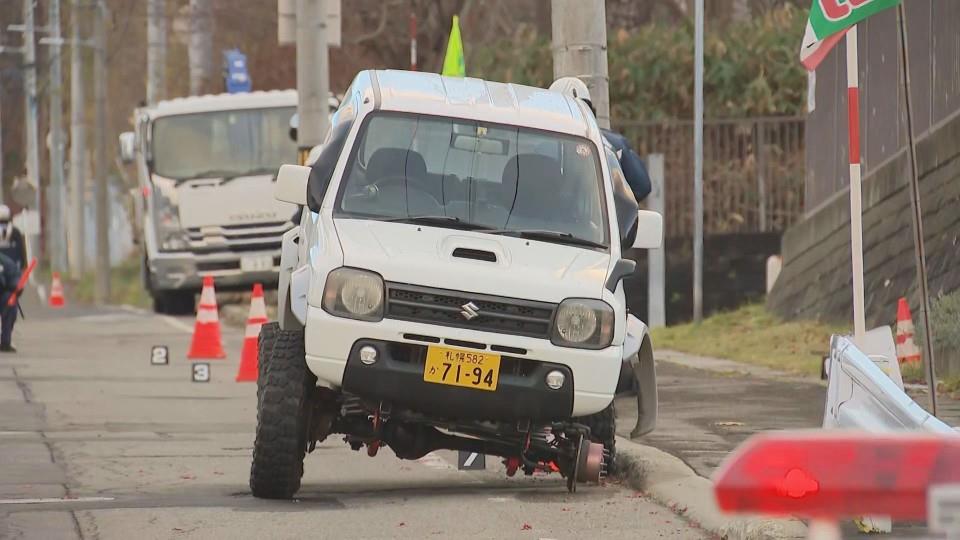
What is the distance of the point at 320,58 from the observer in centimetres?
2089

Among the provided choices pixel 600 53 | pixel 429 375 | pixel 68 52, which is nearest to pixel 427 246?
pixel 429 375

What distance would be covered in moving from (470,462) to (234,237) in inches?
694

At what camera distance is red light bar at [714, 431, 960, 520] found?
3078 millimetres

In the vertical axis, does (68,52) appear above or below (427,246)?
above

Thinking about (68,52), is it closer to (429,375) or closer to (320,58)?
(320,58)

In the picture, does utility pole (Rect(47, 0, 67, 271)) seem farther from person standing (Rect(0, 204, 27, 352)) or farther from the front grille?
the front grille

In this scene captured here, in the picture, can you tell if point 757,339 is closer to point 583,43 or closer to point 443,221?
point 583,43

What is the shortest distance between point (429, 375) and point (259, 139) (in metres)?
19.3

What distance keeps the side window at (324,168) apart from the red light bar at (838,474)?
657cm

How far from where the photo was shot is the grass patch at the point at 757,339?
16766 millimetres

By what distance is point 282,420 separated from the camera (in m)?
8.91

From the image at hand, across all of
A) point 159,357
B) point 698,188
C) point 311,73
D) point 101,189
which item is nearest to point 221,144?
point 311,73

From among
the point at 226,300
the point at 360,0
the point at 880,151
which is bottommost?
the point at 226,300

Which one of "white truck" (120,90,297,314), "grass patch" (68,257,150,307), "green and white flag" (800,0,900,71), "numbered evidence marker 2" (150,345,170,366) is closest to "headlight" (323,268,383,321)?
"green and white flag" (800,0,900,71)
